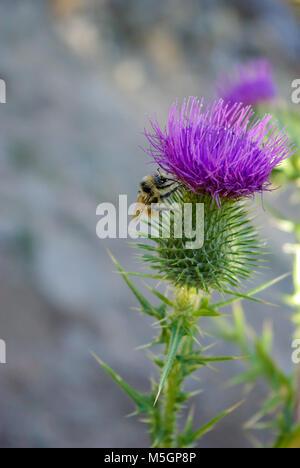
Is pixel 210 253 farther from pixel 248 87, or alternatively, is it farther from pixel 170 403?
pixel 248 87

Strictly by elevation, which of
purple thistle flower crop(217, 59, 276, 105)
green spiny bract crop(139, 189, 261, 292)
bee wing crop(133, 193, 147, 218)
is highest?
purple thistle flower crop(217, 59, 276, 105)

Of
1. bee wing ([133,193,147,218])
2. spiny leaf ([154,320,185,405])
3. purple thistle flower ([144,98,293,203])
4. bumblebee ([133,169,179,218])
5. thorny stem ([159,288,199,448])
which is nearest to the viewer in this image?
spiny leaf ([154,320,185,405])

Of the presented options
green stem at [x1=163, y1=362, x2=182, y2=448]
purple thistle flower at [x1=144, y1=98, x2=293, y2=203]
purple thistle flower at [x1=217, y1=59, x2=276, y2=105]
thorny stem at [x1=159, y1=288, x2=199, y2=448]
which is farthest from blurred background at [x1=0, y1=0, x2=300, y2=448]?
purple thistle flower at [x1=217, y1=59, x2=276, y2=105]

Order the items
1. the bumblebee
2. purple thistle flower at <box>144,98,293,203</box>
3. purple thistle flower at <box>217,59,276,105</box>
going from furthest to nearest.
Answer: purple thistle flower at <box>217,59,276,105</box> → the bumblebee → purple thistle flower at <box>144,98,293,203</box>

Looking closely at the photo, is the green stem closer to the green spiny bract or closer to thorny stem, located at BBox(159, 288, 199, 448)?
thorny stem, located at BBox(159, 288, 199, 448)

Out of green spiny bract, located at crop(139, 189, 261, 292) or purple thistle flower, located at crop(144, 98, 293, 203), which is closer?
purple thistle flower, located at crop(144, 98, 293, 203)

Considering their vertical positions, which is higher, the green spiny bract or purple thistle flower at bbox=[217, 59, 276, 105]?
purple thistle flower at bbox=[217, 59, 276, 105]

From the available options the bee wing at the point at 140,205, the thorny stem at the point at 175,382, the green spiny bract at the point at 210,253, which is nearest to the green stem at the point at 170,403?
the thorny stem at the point at 175,382

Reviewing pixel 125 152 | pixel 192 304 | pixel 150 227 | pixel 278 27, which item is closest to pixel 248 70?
pixel 150 227

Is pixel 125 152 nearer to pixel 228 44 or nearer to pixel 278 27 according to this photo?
pixel 228 44
